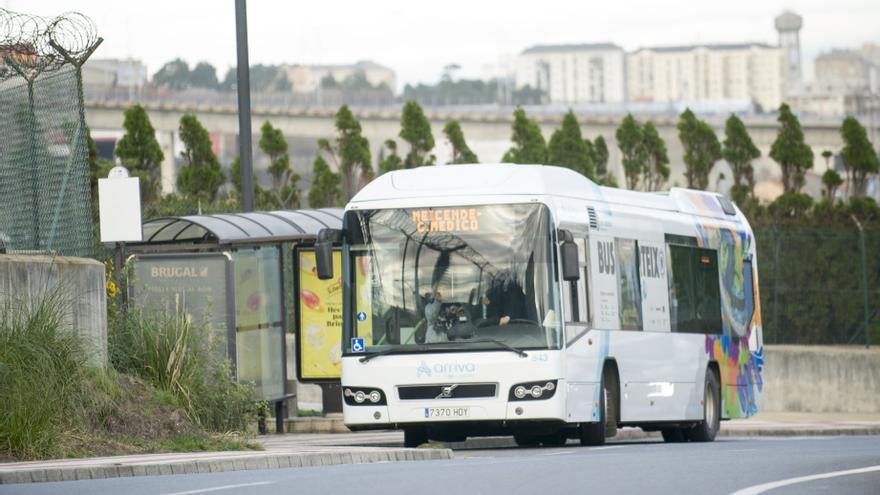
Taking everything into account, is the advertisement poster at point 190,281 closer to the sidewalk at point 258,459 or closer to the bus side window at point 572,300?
the sidewalk at point 258,459

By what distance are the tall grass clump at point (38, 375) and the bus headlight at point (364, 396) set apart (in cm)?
277

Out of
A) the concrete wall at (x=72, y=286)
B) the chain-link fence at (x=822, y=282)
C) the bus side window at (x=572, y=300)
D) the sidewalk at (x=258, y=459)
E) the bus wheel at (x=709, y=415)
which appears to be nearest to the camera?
the sidewalk at (x=258, y=459)

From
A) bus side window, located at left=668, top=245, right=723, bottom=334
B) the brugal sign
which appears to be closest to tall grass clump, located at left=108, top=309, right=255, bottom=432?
the brugal sign

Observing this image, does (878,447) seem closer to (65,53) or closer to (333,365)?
(333,365)

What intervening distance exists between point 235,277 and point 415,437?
3611 mm

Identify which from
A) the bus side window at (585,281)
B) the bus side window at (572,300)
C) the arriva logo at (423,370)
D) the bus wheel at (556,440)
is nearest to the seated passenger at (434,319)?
the arriva logo at (423,370)

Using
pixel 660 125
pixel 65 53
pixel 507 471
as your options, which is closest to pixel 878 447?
pixel 507 471

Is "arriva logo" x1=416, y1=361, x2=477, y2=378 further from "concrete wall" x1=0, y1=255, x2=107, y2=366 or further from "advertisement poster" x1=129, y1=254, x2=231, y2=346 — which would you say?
"advertisement poster" x1=129, y1=254, x2=231, y2=346

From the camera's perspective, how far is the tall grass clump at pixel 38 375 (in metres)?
15.4

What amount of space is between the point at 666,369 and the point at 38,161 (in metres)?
7.87

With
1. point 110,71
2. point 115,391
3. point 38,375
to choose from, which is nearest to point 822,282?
point 115,391

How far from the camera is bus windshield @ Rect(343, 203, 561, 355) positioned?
18.3 m

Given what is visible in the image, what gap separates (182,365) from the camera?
1883 cm

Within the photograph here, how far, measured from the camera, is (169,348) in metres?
18.8
